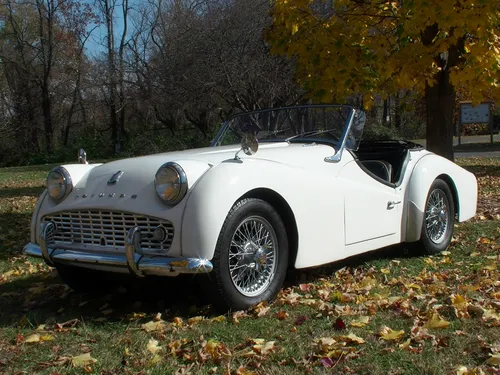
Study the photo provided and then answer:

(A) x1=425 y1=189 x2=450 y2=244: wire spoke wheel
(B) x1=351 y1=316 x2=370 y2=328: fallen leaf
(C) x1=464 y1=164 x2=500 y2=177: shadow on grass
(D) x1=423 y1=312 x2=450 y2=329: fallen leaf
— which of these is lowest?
(C) x1=464 y1=164 x2=500 y2=177: shadow on grass

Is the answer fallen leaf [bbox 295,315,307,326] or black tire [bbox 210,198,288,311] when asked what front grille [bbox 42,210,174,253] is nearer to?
black tire [bbox 210,198,288,311]

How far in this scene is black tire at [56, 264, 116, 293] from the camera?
4594 millimetres

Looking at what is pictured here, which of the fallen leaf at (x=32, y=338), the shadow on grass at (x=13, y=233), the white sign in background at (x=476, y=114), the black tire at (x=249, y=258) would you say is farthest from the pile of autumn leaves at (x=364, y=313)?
the white sign in background at (x=476, y=114)

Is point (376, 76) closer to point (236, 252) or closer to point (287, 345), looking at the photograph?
point (236, 252)

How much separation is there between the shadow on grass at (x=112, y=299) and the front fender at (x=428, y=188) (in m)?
0.62

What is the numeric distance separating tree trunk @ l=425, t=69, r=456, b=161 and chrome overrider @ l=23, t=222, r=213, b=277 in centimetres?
687

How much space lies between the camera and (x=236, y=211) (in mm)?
3857

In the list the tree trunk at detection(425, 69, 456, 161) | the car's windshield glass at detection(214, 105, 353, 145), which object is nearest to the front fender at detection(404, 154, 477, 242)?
the car's windshield glass at detection(214, 105, 353, 145)

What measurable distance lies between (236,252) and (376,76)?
5.29m

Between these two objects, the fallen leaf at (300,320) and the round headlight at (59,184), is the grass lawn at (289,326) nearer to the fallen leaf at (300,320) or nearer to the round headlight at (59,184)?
the fallen leaf at (300,320)

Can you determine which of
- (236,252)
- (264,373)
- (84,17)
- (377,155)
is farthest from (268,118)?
(84,17)

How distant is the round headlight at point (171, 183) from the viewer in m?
3.79

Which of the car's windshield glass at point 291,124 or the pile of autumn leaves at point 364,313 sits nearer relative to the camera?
the pile of autumn leaves at point 364,313

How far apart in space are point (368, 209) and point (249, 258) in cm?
131
